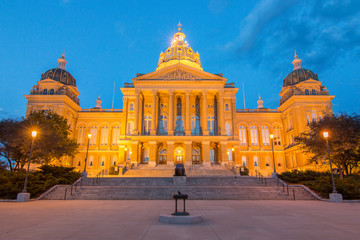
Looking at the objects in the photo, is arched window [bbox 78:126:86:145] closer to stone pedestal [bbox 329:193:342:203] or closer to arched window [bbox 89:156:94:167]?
arched window [bbox 89:156:94:167]

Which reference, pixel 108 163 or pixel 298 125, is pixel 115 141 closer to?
pixel 108 163

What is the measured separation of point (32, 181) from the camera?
63.1 feet

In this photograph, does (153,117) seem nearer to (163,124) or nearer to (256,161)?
(163,124)

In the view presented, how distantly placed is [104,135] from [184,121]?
65.5 ft

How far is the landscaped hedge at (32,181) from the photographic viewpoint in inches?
678

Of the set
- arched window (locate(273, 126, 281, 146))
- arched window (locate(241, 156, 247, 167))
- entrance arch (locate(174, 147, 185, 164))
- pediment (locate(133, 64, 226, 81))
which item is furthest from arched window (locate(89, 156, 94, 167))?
arched window (locate(273, 126, 281, 146))

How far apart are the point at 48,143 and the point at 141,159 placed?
19.9 m

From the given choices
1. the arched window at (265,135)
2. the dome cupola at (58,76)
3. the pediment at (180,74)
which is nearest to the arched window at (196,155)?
the pediment at (180,74)

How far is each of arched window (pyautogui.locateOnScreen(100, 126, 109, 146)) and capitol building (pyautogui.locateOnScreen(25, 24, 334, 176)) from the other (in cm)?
2

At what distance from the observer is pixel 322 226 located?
791cm

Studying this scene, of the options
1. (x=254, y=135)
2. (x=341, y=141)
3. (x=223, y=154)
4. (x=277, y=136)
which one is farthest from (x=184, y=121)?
(x=341, y=141)

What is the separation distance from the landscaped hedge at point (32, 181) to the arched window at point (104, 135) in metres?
29.9

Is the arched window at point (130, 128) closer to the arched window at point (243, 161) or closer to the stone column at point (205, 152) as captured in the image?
the stone column at point (205, 152)

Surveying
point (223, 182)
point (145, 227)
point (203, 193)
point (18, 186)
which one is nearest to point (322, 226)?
point (145, 227)
